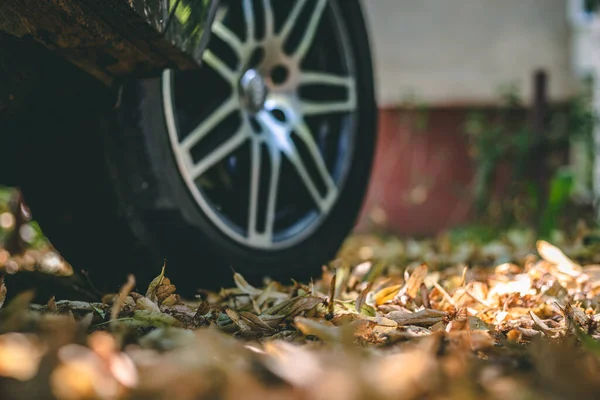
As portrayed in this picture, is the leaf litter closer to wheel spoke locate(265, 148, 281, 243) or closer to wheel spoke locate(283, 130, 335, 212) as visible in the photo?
wheel spoke locate(265, 148, 281, 243)

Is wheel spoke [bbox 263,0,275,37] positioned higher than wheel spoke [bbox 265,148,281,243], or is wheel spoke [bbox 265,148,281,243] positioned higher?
wheel spoke [bbox 263,0,275,37]

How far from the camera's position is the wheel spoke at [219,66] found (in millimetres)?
1757

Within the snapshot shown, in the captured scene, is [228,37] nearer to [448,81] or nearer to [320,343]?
[320,343]

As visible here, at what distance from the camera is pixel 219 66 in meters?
1.77

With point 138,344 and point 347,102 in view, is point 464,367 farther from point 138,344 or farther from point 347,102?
point 347,102

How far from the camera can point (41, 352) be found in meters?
0.76

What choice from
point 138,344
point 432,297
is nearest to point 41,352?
point 138,344

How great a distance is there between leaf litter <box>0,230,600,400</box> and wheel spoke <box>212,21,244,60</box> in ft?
2.08

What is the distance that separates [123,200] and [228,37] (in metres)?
0.60

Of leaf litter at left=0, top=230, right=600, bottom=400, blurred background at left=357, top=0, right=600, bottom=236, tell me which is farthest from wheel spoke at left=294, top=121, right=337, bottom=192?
blurred background at left=357, top=0, right=600, bottom=236

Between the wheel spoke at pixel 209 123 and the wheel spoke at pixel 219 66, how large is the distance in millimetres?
55

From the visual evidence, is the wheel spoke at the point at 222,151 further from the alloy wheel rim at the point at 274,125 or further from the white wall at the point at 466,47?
the white wall at the point at 466,47

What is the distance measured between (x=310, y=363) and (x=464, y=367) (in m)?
0.19

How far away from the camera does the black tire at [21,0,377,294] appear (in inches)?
55.8
